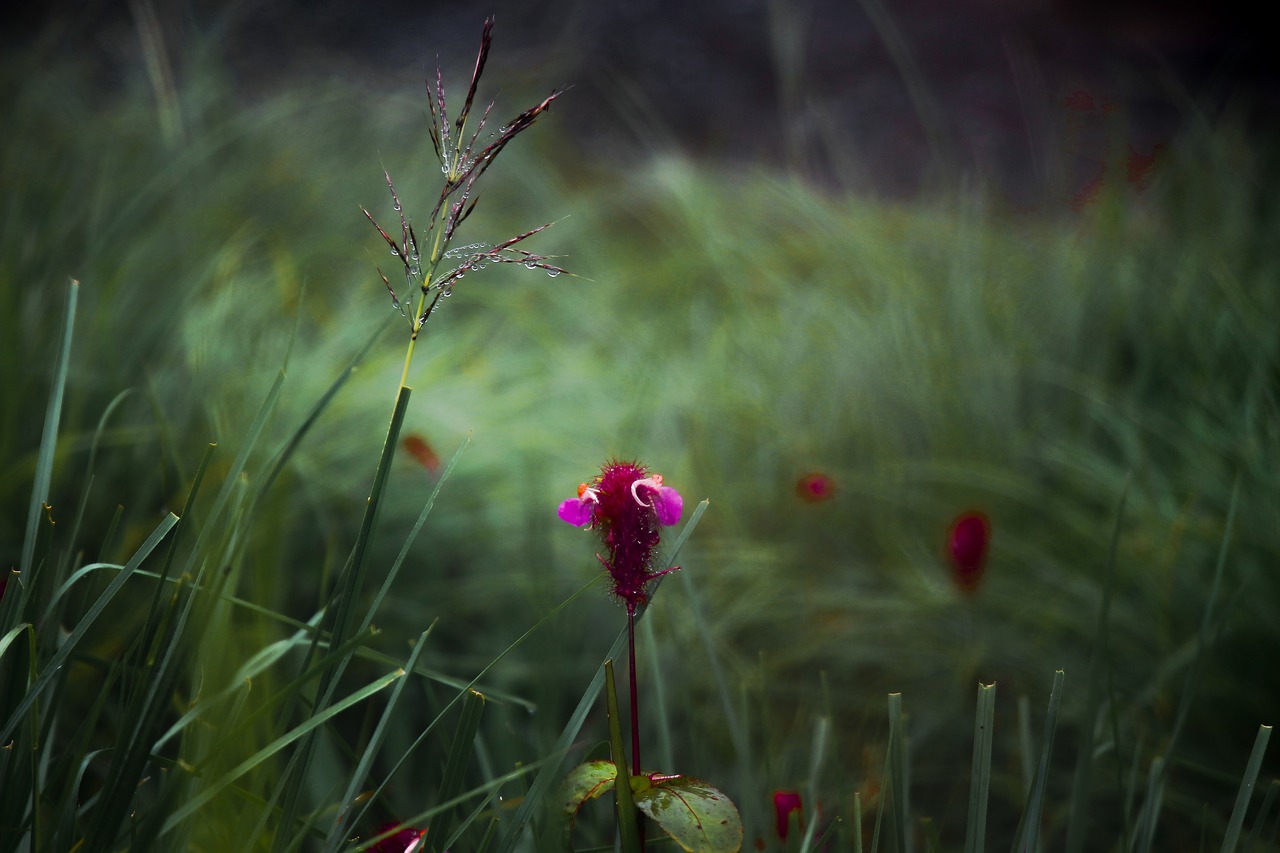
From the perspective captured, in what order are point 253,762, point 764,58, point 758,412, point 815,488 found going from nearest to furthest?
point 253,762 < point 815,488 < point 758,412 < point 764,58

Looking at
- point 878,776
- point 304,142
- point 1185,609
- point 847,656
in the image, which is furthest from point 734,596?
point 304,142

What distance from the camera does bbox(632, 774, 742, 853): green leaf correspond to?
1.19 ft

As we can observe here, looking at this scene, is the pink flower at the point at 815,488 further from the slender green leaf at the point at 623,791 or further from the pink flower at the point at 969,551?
the slender green leaf at the point at 623,791

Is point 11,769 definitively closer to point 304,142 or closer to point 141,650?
point 141,650

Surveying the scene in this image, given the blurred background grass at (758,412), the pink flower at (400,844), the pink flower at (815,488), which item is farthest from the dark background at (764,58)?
the pink flower at (400,844)

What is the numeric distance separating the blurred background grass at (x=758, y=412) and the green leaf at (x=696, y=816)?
126mm

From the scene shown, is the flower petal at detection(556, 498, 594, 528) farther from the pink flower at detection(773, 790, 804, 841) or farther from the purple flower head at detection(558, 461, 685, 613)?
the pink flower at detection(773, 790, 804, 841)

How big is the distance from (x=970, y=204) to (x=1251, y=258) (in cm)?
41

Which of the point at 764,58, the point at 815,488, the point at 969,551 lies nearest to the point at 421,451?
the point at 815,488

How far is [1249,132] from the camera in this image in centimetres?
230

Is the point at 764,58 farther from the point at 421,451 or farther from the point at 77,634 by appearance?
the point at 77,634

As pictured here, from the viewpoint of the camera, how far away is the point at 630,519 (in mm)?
398

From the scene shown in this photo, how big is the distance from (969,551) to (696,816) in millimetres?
618

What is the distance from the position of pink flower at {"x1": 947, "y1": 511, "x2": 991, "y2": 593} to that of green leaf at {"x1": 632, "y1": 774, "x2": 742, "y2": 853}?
60 cm
